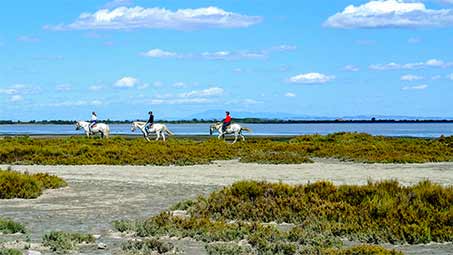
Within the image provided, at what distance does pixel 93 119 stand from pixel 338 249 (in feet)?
174

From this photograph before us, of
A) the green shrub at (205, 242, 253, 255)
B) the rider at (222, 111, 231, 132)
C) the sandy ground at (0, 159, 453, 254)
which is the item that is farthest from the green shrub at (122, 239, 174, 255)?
the rider at (222, 111, 231, 132)

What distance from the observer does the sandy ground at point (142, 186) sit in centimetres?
1524

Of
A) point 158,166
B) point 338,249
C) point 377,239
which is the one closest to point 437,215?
point 377,239

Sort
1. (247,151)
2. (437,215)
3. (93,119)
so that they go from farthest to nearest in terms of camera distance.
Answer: (93,119) → (247,151) → (437,215)

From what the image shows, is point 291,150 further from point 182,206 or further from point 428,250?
point 428,250

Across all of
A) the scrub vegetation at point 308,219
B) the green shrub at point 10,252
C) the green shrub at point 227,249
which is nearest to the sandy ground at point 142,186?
the green shrub at point 227,249

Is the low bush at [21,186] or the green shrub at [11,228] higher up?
the low bush at [21,186]

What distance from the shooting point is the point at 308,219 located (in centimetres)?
1555

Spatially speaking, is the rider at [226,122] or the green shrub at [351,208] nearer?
the green shrub at [351,208]

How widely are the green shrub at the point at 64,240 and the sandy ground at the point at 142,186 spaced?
0.27m

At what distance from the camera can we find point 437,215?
14445 mm

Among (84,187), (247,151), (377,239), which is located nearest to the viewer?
(377,239)

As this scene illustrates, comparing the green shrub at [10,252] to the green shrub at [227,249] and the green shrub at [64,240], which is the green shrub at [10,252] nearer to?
the green shrub at [64,240]

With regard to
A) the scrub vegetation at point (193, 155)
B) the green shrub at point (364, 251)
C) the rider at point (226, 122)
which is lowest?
the green shrub at point (364, 251)
